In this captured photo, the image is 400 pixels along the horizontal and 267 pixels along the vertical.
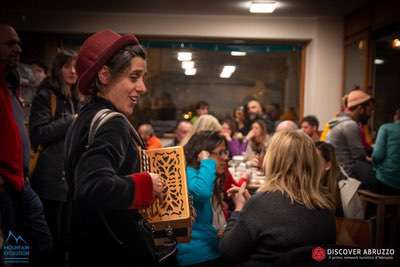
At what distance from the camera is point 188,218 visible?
121 cm

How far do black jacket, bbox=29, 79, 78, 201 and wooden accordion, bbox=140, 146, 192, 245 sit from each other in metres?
0.90

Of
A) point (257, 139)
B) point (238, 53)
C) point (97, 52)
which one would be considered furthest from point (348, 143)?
point (97, 52)

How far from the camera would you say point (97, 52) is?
1110mm

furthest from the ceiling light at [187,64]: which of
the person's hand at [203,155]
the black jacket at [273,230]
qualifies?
the black jacket at [273,230]

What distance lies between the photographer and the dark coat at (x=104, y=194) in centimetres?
101

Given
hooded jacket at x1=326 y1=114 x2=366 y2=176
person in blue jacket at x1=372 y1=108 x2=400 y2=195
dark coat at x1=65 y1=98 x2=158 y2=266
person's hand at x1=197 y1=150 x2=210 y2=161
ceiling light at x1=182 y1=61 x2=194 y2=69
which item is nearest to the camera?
dark coat at x1=65 y1=98 x2=158 y2=266

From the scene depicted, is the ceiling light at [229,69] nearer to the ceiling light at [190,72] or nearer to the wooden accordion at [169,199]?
the ceiling light at [190,72]

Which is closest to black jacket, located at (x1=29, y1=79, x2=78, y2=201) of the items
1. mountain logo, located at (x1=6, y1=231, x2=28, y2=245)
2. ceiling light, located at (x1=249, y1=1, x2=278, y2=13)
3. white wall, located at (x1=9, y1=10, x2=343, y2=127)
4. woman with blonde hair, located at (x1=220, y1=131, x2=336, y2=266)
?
mountain logo, located at (x1=6, y1=231, x2=28, y2=245)

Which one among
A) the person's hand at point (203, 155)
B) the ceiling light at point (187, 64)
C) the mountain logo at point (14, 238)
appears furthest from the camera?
the ceiling light at point (187, 64)

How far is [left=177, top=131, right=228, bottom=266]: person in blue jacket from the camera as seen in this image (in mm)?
1923

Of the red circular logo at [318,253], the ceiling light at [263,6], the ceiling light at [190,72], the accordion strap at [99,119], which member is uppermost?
the ceiling light at [263,6]

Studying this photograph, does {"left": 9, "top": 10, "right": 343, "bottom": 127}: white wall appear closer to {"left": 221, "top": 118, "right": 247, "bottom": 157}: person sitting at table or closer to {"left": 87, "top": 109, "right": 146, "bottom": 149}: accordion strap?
{"left": 221, "top": 118, "right": 247, "bottom": 157}: person sitting at table

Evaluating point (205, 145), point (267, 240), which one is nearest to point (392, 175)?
point (205, 145)

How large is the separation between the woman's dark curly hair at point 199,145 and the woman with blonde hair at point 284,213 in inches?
22.5
